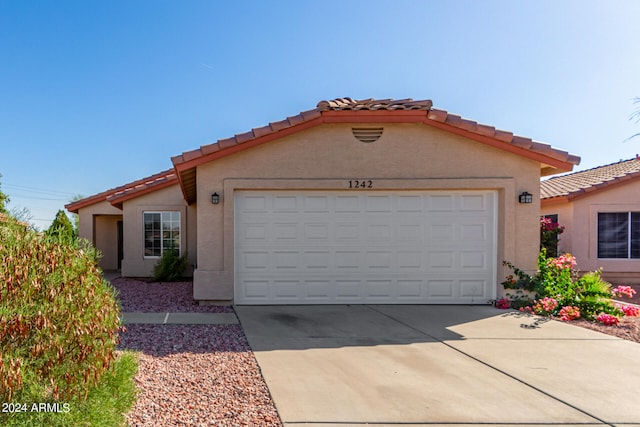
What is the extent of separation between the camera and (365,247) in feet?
29.4

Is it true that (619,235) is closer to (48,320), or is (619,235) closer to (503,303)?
(503,303)

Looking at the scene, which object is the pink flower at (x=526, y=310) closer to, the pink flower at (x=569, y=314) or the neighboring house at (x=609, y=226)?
the pink flower at (x=569, y=314)

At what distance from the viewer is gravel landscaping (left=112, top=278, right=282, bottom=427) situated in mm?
3504

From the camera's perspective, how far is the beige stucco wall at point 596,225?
41.4 ft

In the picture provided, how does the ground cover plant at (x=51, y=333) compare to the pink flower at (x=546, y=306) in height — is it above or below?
above

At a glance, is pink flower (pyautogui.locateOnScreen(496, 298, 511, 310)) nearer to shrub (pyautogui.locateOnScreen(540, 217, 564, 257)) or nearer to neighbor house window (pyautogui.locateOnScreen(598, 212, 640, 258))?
shrub (pyautogui.locateOnScreen(540, 217, 564, 257))

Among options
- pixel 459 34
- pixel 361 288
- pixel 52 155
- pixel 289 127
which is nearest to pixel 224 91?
pixel 289 127

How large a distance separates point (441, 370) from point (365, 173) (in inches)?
197

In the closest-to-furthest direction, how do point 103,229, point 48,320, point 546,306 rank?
point 48,320, point 546,306, point 103,229

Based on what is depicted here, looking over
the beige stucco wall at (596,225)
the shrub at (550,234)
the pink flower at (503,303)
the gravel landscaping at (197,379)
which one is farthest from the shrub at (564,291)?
the gravel landscaping at (197,379)

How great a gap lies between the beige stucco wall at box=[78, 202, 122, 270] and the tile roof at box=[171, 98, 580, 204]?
10023 millimetres

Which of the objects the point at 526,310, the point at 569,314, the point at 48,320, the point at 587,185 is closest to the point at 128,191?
the point at 48,320

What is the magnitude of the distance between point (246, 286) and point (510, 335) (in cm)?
555

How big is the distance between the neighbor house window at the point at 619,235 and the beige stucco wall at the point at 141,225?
1449 centimetres
